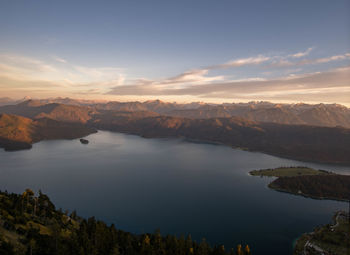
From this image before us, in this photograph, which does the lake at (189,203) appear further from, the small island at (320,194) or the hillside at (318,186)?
the hillside at (318,186)

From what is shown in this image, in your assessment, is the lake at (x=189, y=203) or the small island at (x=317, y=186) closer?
the lake at (x=189, y=203)

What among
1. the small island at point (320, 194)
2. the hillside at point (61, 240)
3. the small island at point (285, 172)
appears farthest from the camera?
the small island at point (285, 172)

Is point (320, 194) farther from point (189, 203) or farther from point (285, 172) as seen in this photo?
point (189, 203)

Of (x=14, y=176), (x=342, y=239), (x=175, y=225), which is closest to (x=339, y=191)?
(x=342, y=239)

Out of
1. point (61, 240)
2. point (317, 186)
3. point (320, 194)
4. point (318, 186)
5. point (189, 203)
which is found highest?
point (61, 240)

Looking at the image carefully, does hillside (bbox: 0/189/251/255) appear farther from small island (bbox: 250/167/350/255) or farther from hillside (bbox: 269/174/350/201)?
hillside (bbox: 269/174/350/201)

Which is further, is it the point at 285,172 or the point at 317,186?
the point at 285,172

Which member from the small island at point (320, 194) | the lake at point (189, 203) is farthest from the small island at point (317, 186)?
the lake at point (189, 203)

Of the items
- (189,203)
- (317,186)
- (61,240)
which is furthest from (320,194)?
(61,240)

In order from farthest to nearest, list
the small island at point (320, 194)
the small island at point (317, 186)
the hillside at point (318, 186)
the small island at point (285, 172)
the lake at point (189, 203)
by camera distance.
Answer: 1. the small island at point (285, 172)
2. the hillside at point (318, 186)
3. the small island at point (317, 186)
4. the lake at point (189, 203)
5. the small island at point (320, 194)

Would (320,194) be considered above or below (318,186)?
below

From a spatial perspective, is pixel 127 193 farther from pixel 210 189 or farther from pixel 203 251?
pixel 203 251

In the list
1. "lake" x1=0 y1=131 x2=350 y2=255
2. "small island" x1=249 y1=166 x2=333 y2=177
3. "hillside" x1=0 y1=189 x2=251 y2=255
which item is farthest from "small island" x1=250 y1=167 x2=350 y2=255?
"hillside" x1=0 y1=189 x2=251 y2=255
